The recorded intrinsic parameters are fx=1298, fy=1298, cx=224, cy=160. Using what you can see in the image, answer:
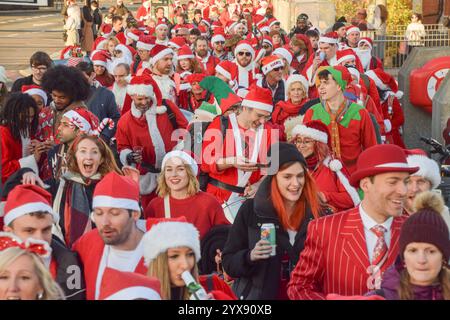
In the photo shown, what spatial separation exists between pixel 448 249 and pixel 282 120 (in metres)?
7.02

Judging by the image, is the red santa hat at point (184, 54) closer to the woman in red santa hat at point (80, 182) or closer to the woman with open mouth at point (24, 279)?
the woman in red santa hat at point (80, 182)

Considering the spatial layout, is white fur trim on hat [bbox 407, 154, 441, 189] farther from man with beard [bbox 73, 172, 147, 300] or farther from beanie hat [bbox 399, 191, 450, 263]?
beanie hat [bbox 399, 191, 450, 263]

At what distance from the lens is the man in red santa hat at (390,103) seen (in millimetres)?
16328

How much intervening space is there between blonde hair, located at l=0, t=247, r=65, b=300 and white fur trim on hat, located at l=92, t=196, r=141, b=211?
1.64 metres

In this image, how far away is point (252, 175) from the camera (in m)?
10.6

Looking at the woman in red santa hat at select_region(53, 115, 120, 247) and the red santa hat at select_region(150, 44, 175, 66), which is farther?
the red santa hat at select_region(150, 44, 175, 66)

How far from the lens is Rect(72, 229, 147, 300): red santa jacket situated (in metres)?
7.29

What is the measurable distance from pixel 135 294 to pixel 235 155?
488 cm

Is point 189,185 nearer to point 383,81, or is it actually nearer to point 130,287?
point 130,287

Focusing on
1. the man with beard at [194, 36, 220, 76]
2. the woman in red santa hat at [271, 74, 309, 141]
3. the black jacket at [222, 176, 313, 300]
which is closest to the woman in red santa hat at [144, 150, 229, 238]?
the black jacket at [222, 176, 313, 300]

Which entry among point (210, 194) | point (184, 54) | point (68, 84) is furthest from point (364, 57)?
point (210, 194)

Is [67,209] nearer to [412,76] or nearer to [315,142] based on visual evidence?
[315,142]

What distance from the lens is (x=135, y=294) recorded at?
18.8 ft

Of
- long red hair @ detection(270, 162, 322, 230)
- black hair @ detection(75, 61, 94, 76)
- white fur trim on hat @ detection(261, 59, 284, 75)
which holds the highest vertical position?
white fur trim on hat @ detection(261, 59, 284, 75)
